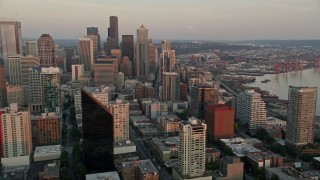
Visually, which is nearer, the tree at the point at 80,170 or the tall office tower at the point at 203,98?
the tree at the point at 80,170

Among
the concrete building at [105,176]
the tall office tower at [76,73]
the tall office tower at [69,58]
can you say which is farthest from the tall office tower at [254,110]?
the tall office tower at [69,58]

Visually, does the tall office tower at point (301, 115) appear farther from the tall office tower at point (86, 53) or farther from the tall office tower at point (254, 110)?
the tall office tower at point (86, 53)

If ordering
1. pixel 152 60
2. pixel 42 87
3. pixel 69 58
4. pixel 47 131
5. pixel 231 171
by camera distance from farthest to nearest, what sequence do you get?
pixel 69 58 < pixel 152 60 < pixel 42 87 < pixel 47 131 < pixel 231 171

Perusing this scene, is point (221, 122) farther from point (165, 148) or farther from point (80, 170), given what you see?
point (80, 170)

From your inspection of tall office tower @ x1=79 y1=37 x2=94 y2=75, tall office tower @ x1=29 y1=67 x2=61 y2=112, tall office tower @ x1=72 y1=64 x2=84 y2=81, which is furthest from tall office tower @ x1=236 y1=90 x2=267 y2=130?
tall office tower @ x1=79 y1=37 x2=94 y2=75

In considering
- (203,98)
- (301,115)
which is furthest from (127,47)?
(301,115)
